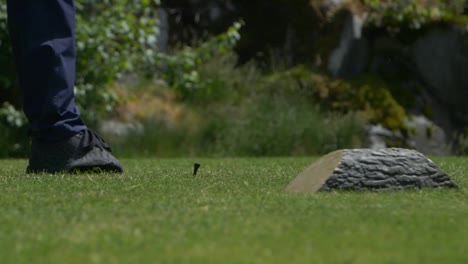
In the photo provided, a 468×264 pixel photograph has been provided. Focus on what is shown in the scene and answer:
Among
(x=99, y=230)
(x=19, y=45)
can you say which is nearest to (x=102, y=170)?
(x=19, y=45)

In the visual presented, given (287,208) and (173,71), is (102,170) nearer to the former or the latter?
(287,208)

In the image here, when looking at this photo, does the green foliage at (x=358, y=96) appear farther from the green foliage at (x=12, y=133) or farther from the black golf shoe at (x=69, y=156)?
the black golf shoe at (x=69, y=156)

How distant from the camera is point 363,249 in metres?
2.06

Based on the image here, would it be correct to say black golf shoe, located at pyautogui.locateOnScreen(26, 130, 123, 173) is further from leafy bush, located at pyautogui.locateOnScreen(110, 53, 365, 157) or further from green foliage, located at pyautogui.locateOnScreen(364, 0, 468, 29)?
green foliage, located at pyautogui.locateOnScreen(364, 0, 468, 29)

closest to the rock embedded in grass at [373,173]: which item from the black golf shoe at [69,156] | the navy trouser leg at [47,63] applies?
the black golf shoe at [69,156]

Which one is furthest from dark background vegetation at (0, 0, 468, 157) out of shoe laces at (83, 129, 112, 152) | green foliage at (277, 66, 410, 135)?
shoe laces at (83, 129, 112, 152)

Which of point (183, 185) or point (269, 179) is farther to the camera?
point (269, 179)

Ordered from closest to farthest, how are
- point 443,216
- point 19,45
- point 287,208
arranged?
point 443,216
point 287,208
point 19,45

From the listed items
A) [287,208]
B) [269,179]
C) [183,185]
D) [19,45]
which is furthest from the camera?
[19,45]

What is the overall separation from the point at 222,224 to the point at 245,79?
25.9 feet

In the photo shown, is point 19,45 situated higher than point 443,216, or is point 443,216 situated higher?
point 19,45

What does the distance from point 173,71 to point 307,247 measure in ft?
23.7

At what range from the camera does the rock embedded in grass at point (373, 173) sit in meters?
3.25

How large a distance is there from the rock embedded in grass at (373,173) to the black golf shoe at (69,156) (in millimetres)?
962
